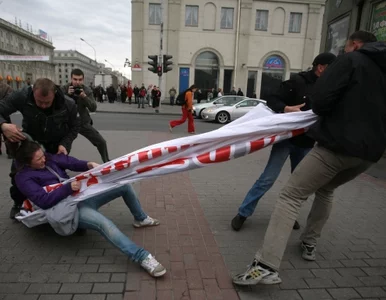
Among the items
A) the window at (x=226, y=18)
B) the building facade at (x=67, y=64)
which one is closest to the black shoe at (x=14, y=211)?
the window at (x=226, y=18)

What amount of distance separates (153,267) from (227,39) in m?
29.7

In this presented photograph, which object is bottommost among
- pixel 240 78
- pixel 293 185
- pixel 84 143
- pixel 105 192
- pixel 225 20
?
pixel 84 143

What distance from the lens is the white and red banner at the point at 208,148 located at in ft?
8.96

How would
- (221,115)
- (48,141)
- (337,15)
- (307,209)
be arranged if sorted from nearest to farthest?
(48,141), (307,209), (337,15), (221,115)

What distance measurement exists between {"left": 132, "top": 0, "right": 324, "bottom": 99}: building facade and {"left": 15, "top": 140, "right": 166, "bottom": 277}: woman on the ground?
2727 centimetres

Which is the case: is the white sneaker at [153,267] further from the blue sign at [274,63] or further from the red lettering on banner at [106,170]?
the blue sign at [274,63]

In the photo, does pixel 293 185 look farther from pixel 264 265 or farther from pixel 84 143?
pixel 84 143

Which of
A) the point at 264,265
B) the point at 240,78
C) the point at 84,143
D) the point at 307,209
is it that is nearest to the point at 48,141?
the point at 264,265

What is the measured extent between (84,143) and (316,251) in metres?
6.93

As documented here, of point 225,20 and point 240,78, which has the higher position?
point 225,20

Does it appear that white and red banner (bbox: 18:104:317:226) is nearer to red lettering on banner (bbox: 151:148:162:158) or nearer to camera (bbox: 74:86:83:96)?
red lettering on banner (bbox: 151:148:162:158)

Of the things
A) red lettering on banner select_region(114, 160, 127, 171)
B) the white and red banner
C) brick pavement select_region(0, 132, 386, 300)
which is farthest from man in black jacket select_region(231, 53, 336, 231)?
red lettering on banner select_region(114, 160, 127, 171)

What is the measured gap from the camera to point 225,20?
29.5m

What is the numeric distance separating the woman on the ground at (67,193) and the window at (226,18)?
95.7ft
